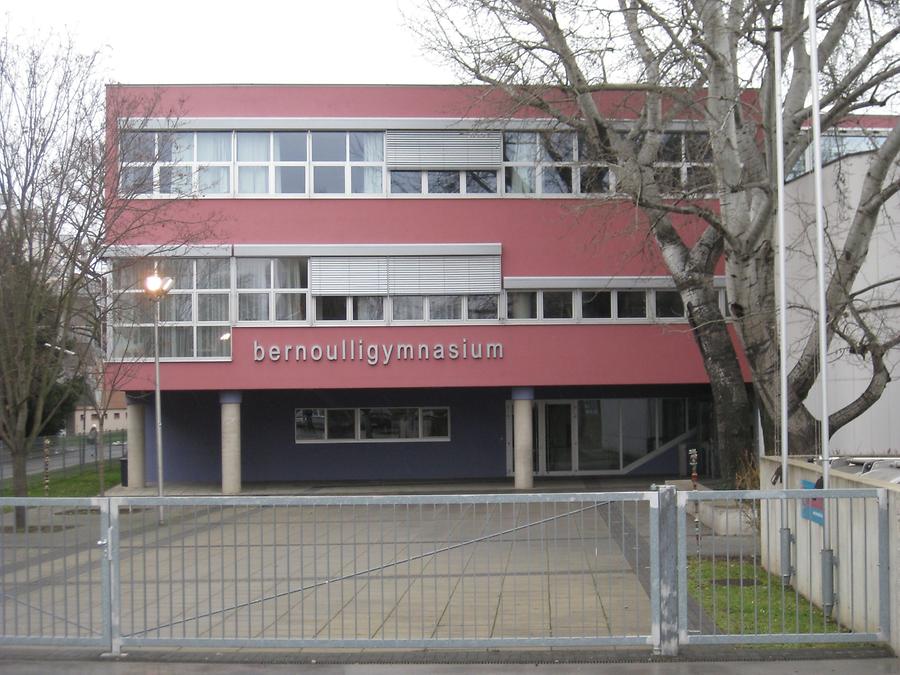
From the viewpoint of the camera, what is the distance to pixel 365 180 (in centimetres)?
2231

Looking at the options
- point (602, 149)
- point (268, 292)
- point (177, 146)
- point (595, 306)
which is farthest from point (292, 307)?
point (602, 149)

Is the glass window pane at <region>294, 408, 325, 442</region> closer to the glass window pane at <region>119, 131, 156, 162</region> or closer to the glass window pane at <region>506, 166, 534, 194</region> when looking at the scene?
the glass window pane at <region>506, 166, 534, 194</region>

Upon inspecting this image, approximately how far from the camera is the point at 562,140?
71.0 ft

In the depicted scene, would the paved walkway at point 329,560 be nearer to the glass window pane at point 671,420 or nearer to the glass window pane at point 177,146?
the glass window pane at point 177,146

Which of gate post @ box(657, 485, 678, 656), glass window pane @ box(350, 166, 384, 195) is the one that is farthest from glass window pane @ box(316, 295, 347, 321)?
gate post @ box(657, 485, 678, 656)

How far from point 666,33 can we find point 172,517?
36.8 ft

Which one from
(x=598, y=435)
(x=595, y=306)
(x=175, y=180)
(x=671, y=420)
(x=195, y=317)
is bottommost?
(x=598, y=435)

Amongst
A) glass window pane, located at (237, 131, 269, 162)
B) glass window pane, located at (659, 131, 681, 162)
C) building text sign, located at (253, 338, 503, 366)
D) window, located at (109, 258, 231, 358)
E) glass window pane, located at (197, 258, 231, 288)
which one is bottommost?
building text sign, located at (253, 338, 503, 366)

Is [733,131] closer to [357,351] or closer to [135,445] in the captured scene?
[357,351]

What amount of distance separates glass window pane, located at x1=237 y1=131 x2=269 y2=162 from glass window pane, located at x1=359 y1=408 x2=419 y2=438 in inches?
304

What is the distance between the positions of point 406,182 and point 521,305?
14.0 ft

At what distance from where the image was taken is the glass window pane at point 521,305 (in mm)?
22250

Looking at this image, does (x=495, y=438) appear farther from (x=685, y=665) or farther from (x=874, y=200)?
(x=685, y=665)

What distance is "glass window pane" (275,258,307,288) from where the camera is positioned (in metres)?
22.2
